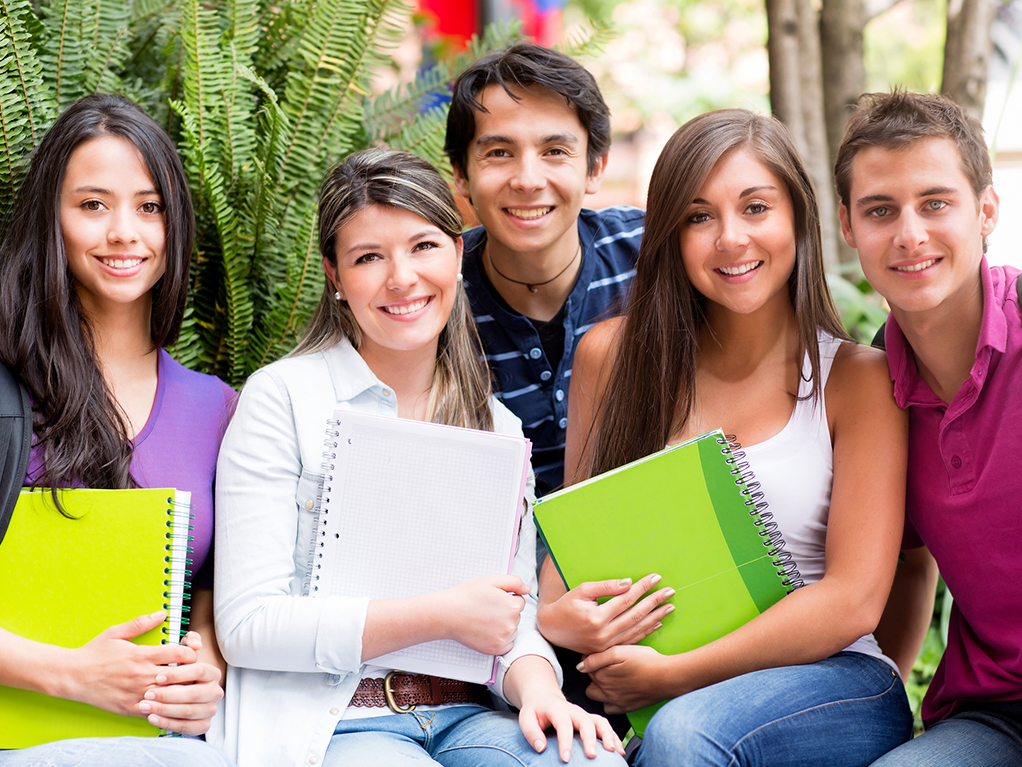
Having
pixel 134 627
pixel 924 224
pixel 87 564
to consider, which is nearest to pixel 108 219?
pixel 87 564

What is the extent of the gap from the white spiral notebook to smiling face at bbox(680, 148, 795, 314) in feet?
1.92

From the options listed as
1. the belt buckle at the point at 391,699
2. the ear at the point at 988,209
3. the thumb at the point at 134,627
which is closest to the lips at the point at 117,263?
the thumb at the point at 134,627

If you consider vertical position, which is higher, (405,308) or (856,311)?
(856,311)

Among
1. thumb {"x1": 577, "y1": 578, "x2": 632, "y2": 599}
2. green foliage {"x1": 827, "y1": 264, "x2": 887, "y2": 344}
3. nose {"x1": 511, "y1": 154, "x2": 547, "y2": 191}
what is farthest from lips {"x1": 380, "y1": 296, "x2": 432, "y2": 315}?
green foliage {"x1": 827, "y1": 264, "x2": 887, "y2": 344}

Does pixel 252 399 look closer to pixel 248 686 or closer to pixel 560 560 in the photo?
pixel 248 686

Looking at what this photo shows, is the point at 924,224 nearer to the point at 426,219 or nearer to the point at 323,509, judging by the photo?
the point at 426,219

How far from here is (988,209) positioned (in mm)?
1925

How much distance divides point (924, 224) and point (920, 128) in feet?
0.63

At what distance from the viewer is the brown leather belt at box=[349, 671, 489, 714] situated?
188cm

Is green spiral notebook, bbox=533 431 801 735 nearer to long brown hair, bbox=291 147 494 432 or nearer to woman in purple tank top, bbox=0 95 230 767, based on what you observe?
long brown hair, bbox=291 147 494 432

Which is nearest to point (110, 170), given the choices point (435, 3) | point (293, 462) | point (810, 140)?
point (293, 462)

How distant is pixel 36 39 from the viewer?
226cm

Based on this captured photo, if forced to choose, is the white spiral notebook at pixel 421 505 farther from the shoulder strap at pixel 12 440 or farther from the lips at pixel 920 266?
the lips at pixel 920 266

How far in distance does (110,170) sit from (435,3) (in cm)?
610
